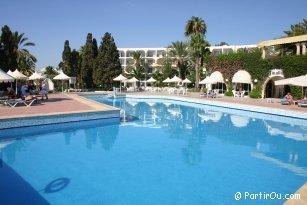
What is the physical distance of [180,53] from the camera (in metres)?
45.3

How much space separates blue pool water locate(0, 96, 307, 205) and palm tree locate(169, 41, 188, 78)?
32548 millimetres

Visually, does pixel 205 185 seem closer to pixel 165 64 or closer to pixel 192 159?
pixel 192 159

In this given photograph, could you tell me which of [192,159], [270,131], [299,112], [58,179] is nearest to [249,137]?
[270,131]

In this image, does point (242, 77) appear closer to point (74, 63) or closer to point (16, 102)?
point (16, 102)

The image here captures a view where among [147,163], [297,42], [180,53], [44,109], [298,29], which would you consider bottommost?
[147,163]

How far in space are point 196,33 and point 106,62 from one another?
12.9 metres

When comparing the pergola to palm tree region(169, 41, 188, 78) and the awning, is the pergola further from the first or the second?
palm tree region(169, 41, 188, 78)

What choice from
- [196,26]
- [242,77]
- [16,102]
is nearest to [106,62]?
[196,26]

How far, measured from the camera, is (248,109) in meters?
18.8

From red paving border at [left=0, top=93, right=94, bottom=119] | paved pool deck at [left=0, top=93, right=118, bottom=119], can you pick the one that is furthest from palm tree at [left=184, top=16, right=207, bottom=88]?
red paving border at [left=0, top=93, right=94, bottom=119]

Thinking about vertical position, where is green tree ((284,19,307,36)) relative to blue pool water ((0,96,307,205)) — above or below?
above

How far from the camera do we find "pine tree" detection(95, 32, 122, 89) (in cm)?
3659

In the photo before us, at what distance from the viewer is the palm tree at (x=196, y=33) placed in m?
34.1

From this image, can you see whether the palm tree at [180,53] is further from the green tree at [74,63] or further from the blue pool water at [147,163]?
the blue pool water at [147,163]
